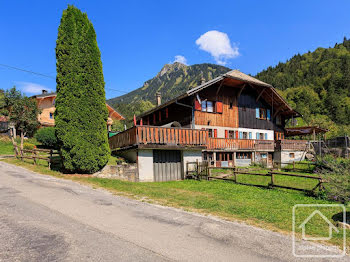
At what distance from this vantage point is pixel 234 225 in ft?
21.1

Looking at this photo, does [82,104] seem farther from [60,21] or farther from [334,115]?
[334,115]

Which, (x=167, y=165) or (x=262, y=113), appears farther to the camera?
(x=262, y=113)

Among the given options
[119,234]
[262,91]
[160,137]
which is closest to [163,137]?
[160,137]

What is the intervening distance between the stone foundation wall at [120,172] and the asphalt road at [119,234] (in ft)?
17.5

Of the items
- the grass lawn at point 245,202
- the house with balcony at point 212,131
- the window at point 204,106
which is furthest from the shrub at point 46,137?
the window at point 204,106

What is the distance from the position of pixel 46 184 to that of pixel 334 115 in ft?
304

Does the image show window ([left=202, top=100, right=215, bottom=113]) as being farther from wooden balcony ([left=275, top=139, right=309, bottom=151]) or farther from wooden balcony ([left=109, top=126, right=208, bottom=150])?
wooden balcony ([left=275, top=139, right=309, bottom=151])

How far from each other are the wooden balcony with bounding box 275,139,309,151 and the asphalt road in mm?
23437

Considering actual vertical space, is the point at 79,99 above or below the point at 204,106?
below

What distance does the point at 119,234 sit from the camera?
542cm

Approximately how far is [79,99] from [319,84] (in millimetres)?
97799

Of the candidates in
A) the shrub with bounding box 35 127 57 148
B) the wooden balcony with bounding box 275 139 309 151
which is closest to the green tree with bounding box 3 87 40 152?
the shrub with bounding box 35 127 57 148

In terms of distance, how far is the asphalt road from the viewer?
4.43 m

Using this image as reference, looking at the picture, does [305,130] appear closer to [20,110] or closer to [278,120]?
[278,120]
